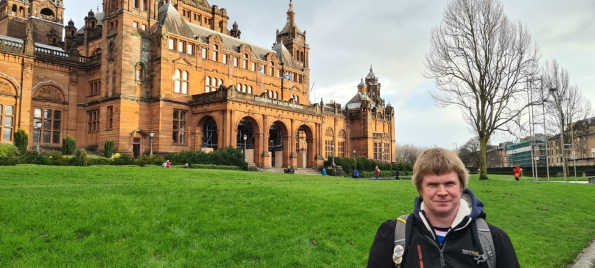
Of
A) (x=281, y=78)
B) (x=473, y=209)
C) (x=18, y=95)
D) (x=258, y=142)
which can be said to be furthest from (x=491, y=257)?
(x=281, y=78)

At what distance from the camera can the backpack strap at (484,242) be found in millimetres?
3107

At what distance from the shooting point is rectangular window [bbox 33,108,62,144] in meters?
41.0

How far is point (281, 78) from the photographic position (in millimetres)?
55406

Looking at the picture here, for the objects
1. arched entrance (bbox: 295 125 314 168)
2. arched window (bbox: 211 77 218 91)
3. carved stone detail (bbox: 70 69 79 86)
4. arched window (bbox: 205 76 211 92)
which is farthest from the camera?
arched entrance (bbox: 295 125 314 168)

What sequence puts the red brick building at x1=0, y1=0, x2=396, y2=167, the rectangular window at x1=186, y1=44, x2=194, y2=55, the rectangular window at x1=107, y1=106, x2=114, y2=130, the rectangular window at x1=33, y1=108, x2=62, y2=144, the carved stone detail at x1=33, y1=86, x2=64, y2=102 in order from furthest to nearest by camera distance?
the rectangular window at x1=186, y1=44, x2=194, y2=55 → the carved stone detail at x1=33, y1=86, x2=64, y2=102 → the rectangular window at x1=33, y1=108, x2=62, y2=144 → the rectangular window at x1=107, y1=106, x2=114, y2=130 → the red brick building at x1=0, y1=0, x2=396, y2=167

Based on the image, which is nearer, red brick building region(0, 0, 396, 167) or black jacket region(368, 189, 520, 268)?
black jacket region(368, 189, 520, 268)

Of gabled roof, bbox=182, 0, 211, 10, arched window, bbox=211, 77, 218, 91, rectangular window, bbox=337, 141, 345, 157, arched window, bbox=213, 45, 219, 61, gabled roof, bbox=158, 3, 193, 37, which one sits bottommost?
rectangular window, bbox=337, 141, 345, 157

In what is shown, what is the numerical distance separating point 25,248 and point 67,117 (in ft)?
134

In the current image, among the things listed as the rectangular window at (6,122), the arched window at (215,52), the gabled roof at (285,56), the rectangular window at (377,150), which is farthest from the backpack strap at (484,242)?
the rectangular window at (377,150)

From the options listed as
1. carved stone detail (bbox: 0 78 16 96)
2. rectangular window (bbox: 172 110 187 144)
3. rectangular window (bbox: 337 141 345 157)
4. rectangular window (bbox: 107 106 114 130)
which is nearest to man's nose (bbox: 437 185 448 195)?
rectangular window (bbox: 172 110 187 144)

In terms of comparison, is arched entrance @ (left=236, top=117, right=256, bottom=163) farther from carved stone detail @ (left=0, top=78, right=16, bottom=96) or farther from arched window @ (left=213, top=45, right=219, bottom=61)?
carved stone detail @ (left=0, top=78, right=16, bottom=96)

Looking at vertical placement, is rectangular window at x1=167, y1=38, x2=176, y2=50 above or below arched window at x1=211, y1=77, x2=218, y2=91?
above

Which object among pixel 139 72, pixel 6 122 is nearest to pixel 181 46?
pixel 139 72

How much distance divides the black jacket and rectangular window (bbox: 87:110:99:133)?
145ft
